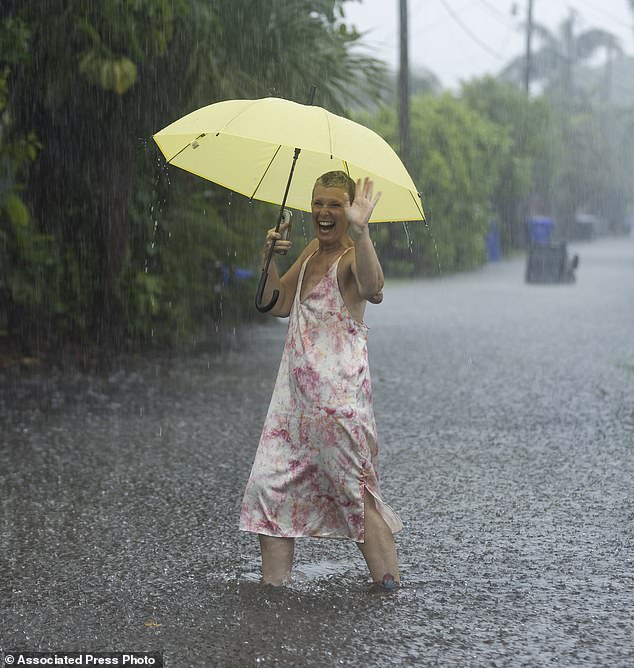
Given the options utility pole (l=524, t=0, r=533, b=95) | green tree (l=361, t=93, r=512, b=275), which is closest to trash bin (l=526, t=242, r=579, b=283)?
green tree (l=361, t=93, r=512, b=275)

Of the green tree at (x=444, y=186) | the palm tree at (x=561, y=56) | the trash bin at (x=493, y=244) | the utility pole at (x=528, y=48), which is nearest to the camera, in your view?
the green tree at (x=444, y=186)

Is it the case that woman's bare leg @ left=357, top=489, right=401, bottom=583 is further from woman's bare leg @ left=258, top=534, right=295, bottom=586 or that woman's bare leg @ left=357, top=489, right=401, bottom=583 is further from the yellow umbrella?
the yellow umbrella

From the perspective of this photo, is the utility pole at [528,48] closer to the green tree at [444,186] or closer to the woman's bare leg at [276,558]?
the green tree at [444,186]

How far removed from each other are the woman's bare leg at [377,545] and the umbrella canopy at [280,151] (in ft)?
3.99

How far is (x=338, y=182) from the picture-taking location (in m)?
4.98

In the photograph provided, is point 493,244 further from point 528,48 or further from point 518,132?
point 528,48

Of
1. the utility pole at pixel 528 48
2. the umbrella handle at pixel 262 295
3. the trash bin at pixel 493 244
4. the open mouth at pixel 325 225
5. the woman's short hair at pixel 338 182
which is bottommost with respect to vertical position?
the trash bin at pixel 493 244

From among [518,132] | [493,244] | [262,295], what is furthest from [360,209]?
[518,132]

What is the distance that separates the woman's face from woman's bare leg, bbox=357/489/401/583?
3.16 feet

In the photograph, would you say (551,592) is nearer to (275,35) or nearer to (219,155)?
(219,155)

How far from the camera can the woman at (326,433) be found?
497cm

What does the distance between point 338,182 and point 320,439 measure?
95 cm

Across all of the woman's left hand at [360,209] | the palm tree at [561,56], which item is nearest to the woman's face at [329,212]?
the woman's left hand at [360,209]

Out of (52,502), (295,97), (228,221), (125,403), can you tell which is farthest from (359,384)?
(228,221)
